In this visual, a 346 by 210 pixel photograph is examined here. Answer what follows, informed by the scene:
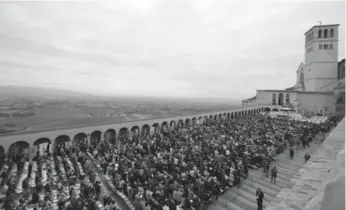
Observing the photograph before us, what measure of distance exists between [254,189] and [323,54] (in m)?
54.4

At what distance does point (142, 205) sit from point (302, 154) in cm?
1461

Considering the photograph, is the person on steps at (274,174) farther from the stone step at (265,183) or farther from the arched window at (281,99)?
the arched window at (281,99)

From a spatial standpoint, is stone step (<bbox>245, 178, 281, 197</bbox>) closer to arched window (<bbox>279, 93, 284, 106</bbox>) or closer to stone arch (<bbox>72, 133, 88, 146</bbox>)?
stone arch (<bbox>72, 133, 88, 146</bbox>)

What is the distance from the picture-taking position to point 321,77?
2014 inches

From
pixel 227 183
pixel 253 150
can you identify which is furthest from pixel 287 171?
pixel 227 183

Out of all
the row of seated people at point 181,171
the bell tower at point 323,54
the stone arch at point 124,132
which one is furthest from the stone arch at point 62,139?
the bell tower at point 323,54

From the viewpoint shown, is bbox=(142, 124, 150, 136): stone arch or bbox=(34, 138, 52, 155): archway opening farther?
bbox=(142, 124, 150, 136): stone arch

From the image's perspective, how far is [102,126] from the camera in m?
23.2

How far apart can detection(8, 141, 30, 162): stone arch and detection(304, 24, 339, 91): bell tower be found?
62.0 metres

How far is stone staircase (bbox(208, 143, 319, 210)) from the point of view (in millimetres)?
9781

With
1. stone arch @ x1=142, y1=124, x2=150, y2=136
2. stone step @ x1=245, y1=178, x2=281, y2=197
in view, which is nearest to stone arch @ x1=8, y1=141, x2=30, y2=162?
stone arch @ x1=142, y1=124, x2=150, y2=136

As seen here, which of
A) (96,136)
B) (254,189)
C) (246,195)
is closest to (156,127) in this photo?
(96,136)

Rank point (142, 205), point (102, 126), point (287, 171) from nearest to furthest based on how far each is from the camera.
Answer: point (142, 205) → point (287, 171) → point (102, 126)

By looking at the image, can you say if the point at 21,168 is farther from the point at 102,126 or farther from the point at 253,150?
the point at 253,150
